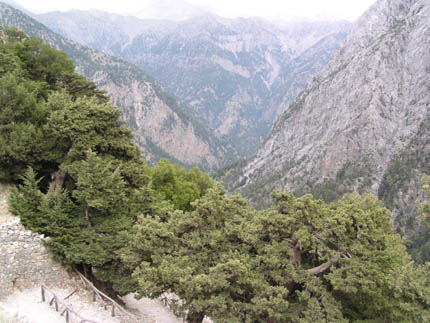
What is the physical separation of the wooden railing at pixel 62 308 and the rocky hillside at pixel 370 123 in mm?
108970

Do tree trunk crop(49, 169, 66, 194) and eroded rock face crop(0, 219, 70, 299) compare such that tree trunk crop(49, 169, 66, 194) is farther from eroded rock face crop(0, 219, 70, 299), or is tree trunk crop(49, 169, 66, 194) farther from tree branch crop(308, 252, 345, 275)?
tree branch crop(308, 252, 345, 275)

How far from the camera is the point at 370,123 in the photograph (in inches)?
5202

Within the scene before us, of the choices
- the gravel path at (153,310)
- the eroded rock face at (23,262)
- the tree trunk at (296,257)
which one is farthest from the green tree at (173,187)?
the tree trunk at (296,257)

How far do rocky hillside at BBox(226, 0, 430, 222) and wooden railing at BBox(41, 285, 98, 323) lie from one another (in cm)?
10897

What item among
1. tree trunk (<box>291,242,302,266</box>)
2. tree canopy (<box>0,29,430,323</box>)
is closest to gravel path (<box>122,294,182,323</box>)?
tree canopy (<box>0,29,430,323</box>)

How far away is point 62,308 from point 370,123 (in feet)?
450

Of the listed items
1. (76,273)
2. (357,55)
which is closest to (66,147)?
(76,273)

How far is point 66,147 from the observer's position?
23125 mm

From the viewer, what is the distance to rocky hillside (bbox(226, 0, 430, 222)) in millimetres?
115750

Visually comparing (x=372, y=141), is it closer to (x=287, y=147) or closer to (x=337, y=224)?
(x=287, y=147)

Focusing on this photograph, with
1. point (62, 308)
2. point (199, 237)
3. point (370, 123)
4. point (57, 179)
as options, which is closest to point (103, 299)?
point (62, 308)

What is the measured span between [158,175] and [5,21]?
176m

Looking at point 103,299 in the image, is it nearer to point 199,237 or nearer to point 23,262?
point 23,262

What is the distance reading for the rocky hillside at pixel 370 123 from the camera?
115750 millimetres
